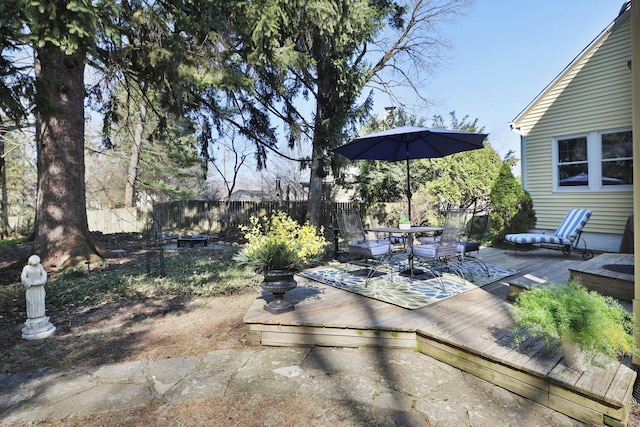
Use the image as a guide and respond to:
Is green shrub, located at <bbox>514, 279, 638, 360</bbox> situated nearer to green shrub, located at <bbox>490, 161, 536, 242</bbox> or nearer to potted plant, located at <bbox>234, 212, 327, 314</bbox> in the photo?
potted plant, located at <bbox>234, 212, 327, 314</bbox>

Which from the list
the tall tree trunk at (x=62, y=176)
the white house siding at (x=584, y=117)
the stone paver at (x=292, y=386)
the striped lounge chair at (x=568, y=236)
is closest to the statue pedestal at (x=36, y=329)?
the stone paver at (x=292, y=386)

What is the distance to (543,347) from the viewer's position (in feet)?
7.57

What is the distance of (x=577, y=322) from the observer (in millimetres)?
1891

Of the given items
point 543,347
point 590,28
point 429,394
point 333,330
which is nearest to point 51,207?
point 333,330

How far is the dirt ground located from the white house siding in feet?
20.7

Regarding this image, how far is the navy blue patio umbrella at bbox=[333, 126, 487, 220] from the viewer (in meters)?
4.94

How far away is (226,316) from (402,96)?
34.1 feet

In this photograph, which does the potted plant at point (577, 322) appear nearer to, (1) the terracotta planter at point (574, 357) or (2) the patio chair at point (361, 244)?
(1) the terracotta planter at point (574, 357)

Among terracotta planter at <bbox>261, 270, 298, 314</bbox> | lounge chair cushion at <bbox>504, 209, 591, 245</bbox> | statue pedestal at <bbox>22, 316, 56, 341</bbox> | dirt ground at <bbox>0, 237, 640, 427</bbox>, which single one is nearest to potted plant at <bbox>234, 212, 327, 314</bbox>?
terracotta planter at <bbox>261, 270, 298, 314</bbox>

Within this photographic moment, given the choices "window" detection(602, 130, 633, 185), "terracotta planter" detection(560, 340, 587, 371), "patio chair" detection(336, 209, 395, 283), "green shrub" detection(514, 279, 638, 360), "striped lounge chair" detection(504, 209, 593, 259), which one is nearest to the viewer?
"green shrub" detection(514, 279, 638, 360)

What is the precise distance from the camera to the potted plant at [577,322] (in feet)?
6.06

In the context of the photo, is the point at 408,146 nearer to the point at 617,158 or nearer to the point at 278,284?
the point at 278,284

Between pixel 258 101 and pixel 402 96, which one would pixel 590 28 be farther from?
pixel 258 101

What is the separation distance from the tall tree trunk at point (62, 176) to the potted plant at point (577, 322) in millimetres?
6601
